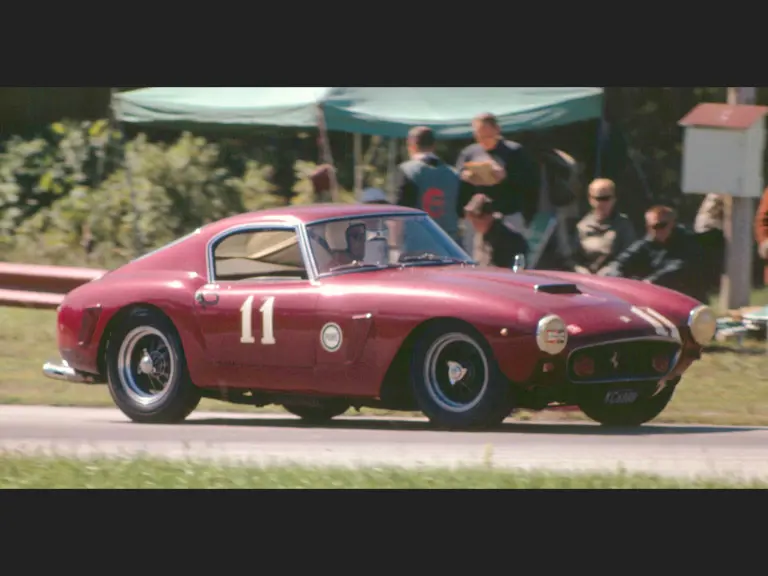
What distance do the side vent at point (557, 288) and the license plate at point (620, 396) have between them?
610mm

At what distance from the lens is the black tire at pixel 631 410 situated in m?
9.62

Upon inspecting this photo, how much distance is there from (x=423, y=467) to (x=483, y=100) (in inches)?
383

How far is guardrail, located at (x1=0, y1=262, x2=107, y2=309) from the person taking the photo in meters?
15.4

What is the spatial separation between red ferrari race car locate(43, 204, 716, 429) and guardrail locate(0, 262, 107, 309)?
15.0 ft

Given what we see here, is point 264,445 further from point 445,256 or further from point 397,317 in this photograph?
point 445,256

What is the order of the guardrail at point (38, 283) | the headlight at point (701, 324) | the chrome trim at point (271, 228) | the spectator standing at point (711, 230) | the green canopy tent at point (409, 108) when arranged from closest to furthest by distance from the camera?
1. the headlight at point (701, 324)
2. the chrome trim at point (271, 228)
3. the spectator standing at point (711, 230)
4. the guardrail at point (38, 283)
5. the green canopy tent at point (409, 108)

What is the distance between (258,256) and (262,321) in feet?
2.28

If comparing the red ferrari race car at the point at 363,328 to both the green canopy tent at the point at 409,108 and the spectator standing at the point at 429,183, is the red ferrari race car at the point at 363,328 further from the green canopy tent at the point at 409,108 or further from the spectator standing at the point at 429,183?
the green canopy tent at the point at 409,108

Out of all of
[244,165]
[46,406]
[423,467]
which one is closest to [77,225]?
[244,165]

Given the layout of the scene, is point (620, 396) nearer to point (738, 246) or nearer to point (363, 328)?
point (363, 328)

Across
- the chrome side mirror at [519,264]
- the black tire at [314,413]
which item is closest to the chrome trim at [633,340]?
the chrome side mirror at [519,264]

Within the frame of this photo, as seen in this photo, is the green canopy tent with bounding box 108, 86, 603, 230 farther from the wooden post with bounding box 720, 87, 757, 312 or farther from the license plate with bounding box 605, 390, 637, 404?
the license plate with bounding box 605, 390, 637, 404

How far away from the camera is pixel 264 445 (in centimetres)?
890

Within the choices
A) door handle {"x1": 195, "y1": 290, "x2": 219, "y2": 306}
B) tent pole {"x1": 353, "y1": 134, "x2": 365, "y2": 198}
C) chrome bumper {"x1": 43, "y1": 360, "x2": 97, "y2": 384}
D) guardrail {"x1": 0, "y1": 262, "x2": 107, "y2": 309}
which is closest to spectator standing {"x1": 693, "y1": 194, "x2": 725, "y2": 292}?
tent pole {"x1": 353, "y1": 134, "x2": 365, "y2": 198}
